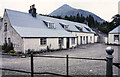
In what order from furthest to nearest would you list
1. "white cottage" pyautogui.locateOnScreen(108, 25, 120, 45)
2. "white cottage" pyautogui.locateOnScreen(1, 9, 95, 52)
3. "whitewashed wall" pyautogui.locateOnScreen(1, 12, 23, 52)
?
"white cottage" pyautogui.locateOnScreen(108, 25, 120, 45) → "white cottage" pyautogui.locateOnScreen(1, 9, 95, 52) → "whitewashed wall" pyautogui.locateOnScreen(1, 12, 23, 52)

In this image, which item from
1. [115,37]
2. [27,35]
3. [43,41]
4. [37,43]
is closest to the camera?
[27,35]

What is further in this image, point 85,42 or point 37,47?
point 85,42

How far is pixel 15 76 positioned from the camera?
506cm

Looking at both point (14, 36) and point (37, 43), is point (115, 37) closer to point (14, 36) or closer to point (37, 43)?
point (37, 43)

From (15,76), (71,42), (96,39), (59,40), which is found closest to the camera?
(15,76)

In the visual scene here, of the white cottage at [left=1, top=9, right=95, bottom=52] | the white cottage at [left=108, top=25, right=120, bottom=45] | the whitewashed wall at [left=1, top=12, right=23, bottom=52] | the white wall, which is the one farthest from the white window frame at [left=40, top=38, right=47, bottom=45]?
the white cottage at [left=108, top=25, right=120, bottom=45]

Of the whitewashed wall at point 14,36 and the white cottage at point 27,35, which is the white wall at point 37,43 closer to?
the white cottage at point 27,35

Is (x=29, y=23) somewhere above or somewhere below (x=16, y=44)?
above

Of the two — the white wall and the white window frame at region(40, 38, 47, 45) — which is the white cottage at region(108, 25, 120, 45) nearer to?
the white wall

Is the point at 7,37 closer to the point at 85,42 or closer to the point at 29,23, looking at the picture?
the point at 29,23

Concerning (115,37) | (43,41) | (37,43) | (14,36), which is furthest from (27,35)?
(115,37)

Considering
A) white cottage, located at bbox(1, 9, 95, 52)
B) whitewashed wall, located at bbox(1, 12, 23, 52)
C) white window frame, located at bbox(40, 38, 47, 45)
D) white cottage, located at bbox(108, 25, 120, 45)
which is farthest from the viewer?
white cottage, located at bbox(108, 25, 120, 45)

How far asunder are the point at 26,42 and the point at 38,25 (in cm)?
581

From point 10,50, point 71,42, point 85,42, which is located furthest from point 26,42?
point 85,42
